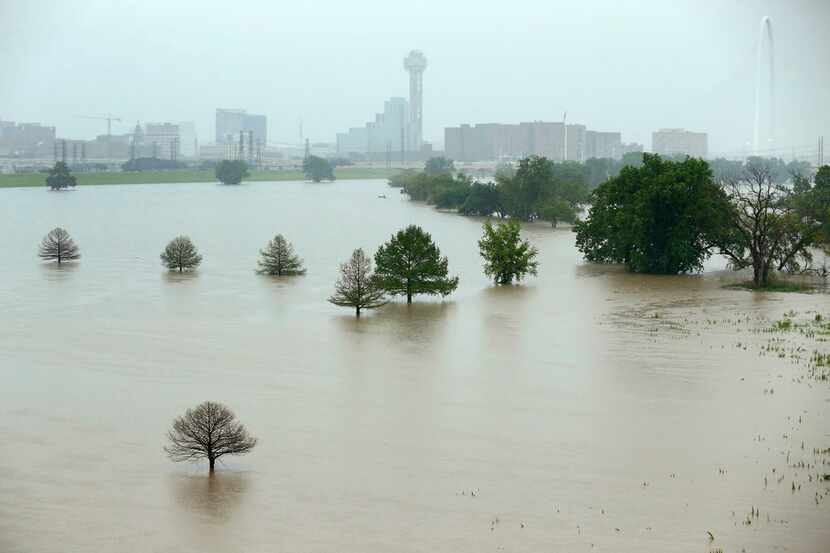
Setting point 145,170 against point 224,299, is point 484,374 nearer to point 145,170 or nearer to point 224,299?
point 224,299

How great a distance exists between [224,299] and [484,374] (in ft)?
8.94

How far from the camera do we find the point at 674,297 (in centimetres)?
725

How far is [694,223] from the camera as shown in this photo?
8422 millimetres

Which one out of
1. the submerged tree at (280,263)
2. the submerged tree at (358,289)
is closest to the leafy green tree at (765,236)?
the submerged tree at (358,289)

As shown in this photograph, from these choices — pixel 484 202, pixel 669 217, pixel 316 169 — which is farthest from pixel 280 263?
pixel 316 169

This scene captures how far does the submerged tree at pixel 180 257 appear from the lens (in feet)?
28.6

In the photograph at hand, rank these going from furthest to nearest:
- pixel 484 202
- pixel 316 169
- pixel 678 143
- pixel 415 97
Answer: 1. pixel 415 97
2. pixel 316 169
3. pixel 678 143
4. pixel 484 202

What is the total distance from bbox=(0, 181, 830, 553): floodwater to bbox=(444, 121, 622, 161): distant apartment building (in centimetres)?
2458

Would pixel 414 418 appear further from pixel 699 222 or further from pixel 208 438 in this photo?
pixel 699 222

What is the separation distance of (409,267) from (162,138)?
37.6m

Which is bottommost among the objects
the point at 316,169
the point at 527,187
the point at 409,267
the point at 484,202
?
the point at 409,267

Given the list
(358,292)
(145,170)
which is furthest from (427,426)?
(145,170)

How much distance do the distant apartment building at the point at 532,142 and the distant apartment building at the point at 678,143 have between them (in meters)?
6.66

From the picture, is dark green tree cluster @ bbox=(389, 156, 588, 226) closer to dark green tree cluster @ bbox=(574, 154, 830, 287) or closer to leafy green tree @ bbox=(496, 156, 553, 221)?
leafy green tree @ bbox=(496, 156, 553, 221)
